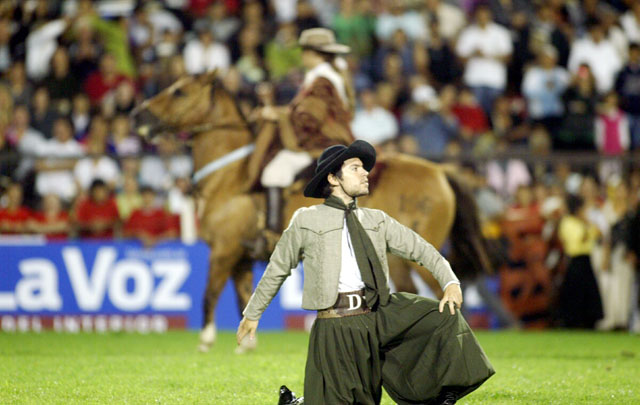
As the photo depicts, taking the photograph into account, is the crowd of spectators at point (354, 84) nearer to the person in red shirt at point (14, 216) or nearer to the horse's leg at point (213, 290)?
the person in red shirt at point (14, 216)

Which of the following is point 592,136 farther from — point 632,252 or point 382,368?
point 382,368

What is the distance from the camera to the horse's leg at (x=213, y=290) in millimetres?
10766

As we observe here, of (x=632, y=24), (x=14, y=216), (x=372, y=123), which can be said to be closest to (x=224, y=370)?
(x=14, y=216)

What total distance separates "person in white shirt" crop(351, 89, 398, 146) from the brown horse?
15.8ft

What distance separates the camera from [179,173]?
603 inches

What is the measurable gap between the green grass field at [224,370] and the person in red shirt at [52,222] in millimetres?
2069

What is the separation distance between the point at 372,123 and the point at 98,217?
463 centimetres

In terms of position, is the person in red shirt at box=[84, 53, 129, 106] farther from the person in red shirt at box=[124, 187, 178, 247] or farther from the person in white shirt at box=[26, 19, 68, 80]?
the person in red shirt at box=[124, 187, 178, 247]

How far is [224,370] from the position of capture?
8.88 meters

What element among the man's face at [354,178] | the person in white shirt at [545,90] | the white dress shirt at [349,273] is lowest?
the white dress shirt at [349,273]

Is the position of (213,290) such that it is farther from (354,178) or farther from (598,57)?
(598,57)

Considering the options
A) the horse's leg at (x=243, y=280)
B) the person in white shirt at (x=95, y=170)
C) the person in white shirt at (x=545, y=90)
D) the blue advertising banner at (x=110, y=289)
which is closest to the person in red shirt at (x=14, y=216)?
the blue advertising banner at (x=110, y=289)

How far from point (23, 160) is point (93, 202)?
144 centimetres

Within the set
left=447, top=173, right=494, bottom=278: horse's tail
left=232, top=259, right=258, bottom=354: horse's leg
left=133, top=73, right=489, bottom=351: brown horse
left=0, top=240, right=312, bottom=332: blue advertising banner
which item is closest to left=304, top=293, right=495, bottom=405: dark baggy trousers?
left=133, top=73, right=489, bottom=351: brown horse
